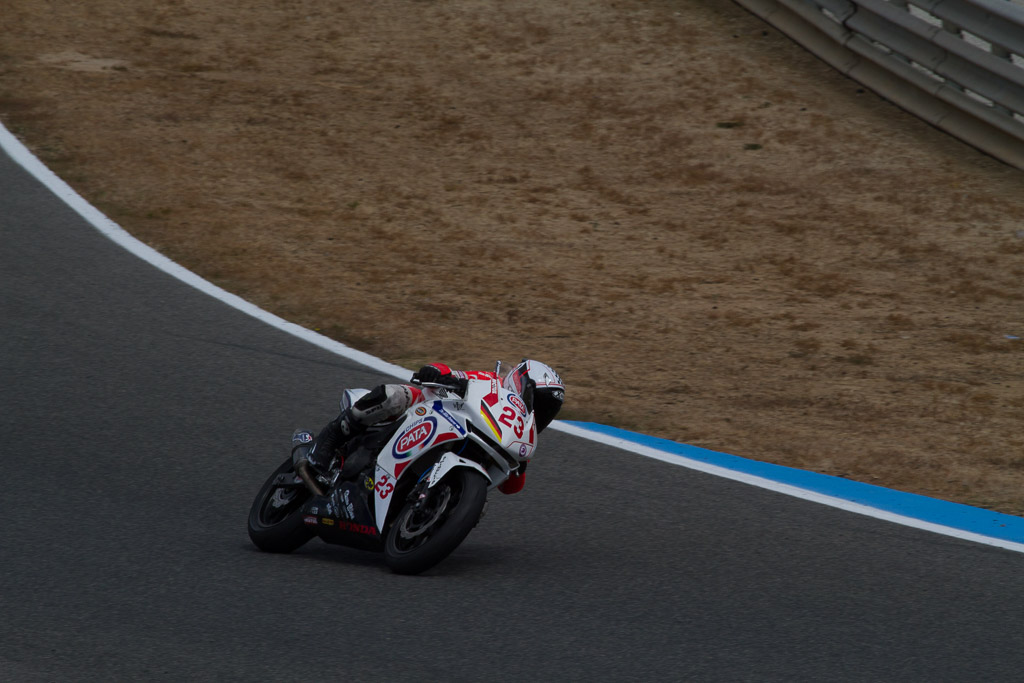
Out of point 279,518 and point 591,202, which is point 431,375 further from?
point 591,202

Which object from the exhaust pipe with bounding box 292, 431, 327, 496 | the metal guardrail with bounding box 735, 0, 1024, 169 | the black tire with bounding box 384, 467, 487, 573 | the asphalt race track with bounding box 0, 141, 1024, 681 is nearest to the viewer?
the asphalt race track with bounding box 0, 141, 1024, 681

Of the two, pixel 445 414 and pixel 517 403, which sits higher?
pixel 517 403

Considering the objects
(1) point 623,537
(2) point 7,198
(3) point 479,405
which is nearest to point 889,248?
(1) point 623,537

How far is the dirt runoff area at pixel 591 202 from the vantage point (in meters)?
8.25

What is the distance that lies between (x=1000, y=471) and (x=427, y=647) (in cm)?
374

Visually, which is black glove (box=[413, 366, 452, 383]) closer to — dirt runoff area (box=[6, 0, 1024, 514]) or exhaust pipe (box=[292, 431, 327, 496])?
exhaust pipe (box=[292, 431, 327, 496])

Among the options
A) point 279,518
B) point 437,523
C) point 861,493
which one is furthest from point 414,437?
point 861,493

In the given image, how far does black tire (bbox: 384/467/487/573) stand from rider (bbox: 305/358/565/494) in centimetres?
40

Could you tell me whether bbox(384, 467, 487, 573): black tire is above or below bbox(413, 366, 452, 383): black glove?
below

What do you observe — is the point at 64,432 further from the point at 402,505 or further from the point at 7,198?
the point at 7,198

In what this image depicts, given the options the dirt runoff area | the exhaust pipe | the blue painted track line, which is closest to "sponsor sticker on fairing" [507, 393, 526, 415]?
the exhaust pipe

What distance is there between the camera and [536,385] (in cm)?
579

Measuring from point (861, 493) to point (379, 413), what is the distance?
2692 mm

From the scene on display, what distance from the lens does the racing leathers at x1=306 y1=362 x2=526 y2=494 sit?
5.75 metres
